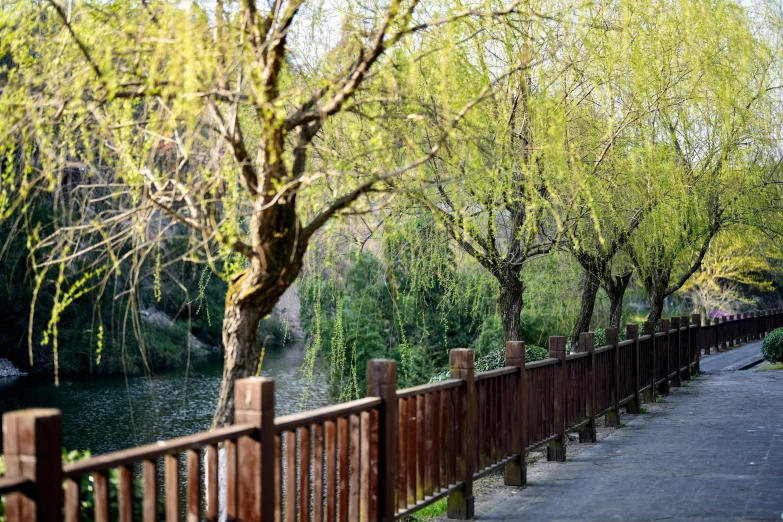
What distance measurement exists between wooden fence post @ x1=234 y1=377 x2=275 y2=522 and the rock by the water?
1115 inches

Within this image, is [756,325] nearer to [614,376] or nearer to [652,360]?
[652,360]

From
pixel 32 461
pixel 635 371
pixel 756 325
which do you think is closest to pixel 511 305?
pixel 635 371

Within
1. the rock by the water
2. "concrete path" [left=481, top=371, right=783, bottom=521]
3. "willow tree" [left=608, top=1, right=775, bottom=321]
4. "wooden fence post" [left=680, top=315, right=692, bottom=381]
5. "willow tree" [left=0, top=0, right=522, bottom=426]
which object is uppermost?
"willow tree" [left=608, top=1, right=775, bottom=321]

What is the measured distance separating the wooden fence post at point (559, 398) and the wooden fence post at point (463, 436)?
2.26 m

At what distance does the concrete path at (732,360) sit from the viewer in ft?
70.6

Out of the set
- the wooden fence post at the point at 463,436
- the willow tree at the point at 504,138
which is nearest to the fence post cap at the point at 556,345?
the willow tree at the point at 504,138

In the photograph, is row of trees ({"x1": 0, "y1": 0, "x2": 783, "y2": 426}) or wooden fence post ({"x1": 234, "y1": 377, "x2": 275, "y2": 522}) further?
row of trees ({"x1": 0, "y1": 0, "x2": 783, "y2": 426})

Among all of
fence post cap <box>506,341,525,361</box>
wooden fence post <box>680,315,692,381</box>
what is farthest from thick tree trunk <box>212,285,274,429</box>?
wooden fence post <box>680,315,692,381</box>

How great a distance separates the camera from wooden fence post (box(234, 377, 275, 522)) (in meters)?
3.68

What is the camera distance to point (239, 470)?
12.1 ft

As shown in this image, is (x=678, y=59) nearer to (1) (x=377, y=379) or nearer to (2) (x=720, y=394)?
(2) (x=720, y=394)

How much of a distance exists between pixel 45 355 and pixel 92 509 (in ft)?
94.4

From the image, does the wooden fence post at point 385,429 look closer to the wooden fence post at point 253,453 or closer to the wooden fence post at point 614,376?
the wooden fence post at point 253,453

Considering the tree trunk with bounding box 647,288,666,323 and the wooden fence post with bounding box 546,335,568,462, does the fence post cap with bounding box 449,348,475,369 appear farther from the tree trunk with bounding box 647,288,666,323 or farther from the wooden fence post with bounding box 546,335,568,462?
the tree trunk with bounding box 647,288,666,323
